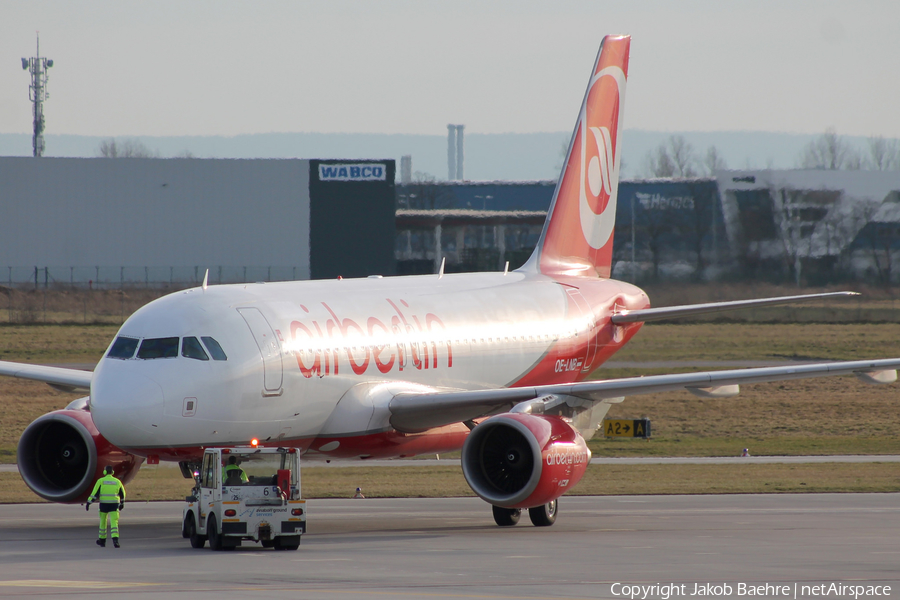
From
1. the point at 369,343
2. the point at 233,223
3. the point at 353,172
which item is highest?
the point at 353,172

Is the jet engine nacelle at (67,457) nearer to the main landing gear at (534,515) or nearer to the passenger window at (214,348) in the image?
the passenger window at (214,348)

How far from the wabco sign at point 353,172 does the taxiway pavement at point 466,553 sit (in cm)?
6321

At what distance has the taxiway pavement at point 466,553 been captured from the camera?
1717 cm

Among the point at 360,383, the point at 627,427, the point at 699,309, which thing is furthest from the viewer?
the point at 627,427

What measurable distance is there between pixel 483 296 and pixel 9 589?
16027 millimetres

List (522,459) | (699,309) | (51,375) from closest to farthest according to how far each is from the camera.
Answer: (522,459), (51,375), (699,309)

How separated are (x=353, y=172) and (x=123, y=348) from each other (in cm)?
7065

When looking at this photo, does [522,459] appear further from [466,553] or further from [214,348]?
[214,348]

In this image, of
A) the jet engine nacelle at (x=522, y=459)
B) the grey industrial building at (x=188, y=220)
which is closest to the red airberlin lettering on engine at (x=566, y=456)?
the jet engine nacelle at (x=522, y=459)

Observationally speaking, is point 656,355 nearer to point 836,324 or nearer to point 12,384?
point 836,324

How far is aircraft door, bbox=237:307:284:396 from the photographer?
945 inches

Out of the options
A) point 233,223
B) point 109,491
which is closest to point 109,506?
point 109,491

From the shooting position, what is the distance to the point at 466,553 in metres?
21.2

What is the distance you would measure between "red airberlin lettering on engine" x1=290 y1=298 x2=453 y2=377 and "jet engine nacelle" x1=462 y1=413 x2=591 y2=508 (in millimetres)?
2869
